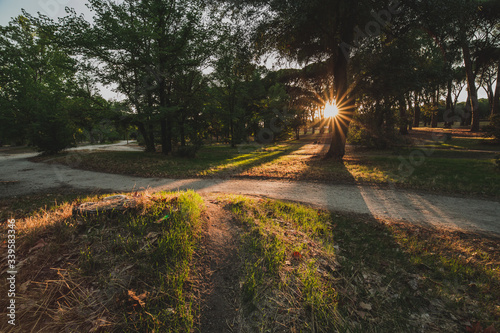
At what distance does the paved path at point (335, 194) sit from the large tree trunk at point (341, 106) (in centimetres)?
580

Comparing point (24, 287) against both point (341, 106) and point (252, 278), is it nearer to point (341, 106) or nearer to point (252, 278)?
point (252, 278)

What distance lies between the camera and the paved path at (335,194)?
4.79 meters

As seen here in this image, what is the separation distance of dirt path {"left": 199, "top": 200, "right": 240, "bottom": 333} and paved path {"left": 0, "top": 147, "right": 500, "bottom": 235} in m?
3.23

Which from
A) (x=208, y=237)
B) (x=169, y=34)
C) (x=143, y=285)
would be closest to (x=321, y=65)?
(x=169, y=34)

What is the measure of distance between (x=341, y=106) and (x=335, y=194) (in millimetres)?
7322

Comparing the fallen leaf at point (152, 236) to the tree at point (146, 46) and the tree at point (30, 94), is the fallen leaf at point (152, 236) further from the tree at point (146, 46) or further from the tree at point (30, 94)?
the tree at point (30, 94)

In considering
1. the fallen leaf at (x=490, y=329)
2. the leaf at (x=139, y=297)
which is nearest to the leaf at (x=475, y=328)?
the fallen leaf at (x=490, y=329)

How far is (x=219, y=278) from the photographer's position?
7.49 feet

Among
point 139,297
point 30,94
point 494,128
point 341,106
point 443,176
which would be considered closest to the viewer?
point 139,297

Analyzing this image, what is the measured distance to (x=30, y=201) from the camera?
5684 mm

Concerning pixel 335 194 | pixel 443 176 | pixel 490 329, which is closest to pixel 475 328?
pixel 490 329

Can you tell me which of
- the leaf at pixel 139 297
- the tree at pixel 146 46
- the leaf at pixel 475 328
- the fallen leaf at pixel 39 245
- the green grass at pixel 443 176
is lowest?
the leaf at pixel 475 328

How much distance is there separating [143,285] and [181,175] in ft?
25.7

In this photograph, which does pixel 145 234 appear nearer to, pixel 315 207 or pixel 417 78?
pixel 315 207
